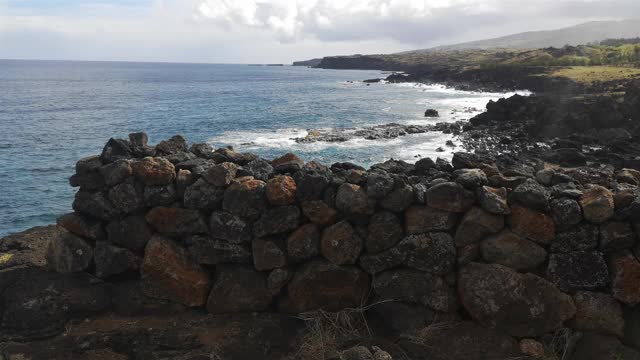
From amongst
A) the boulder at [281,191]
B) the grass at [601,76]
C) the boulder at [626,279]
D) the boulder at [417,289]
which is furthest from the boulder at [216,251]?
the grass at [601,76]

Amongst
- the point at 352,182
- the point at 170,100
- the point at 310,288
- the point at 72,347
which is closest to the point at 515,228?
the point at 352,182

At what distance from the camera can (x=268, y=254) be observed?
7836mm

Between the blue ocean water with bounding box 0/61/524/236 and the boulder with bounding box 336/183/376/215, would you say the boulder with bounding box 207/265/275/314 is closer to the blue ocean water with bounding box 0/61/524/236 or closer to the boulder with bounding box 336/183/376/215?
the boulder with bounding box 336/183/376/215

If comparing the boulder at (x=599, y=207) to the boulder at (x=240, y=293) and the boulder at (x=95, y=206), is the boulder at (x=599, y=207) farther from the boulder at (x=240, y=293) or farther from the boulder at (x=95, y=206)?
the boulder at (x=95, y=206)

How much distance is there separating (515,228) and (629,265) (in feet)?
4.79

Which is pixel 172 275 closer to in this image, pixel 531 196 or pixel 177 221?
pixel 177 221

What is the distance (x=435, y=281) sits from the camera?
742cm

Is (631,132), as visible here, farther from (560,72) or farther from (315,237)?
(560,72)

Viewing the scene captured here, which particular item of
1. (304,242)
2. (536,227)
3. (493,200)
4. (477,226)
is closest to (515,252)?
→ (536,227)

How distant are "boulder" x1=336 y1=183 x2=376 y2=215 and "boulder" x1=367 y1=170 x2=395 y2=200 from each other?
0.11 m

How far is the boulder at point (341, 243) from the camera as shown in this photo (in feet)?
25.1

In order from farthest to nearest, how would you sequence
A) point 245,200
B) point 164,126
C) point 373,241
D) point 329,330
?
1. point 164,126
2. point 245,200
3. point 373,241
4. point 329,330

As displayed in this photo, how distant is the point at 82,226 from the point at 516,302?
6.62 meters

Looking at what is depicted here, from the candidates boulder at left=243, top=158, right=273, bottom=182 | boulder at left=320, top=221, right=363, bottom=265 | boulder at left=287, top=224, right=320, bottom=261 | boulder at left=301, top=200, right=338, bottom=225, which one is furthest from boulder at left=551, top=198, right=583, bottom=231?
boulder at left=243, top=158, right=273, bottom=182
